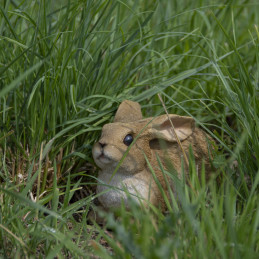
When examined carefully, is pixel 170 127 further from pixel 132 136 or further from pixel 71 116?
pixel 71 116

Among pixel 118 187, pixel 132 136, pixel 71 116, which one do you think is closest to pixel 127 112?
pixel 132 136

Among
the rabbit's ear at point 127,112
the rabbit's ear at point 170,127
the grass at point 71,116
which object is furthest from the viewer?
the rabbit's ear at point 127,112

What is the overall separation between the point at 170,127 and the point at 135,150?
30 cm

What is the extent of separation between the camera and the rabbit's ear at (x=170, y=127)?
301cm

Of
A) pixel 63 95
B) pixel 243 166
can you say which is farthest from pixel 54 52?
pixel 243 166

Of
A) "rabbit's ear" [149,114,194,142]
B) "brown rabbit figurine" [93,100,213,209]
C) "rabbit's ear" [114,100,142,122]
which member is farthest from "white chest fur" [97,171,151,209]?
"rabbit's ear" [114,100,142,122]

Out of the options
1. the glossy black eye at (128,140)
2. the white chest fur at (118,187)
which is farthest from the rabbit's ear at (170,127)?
the white chest fur at (118,187)

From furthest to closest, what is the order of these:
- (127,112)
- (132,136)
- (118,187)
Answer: (127,112) → (132,136) → (118,187)

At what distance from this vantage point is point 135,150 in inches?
116

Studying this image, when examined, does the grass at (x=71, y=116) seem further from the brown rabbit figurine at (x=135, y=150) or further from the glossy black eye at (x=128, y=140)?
the glossy black eye at (x=128, y=140)

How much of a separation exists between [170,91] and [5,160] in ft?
4.28

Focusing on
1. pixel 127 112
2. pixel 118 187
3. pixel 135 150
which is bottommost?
pixel 118 187

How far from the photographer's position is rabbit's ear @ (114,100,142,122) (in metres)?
3.14

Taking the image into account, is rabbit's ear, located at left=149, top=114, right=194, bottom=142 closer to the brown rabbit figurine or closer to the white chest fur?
the brown rabbit figurine
